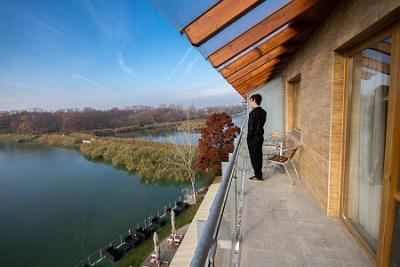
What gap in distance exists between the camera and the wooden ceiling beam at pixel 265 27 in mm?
1940

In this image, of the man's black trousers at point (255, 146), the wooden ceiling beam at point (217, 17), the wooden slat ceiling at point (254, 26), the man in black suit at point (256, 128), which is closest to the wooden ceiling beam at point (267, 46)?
the wooden slat ceiling at point (254, 26)

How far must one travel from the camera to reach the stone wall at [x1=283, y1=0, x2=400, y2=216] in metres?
1.81

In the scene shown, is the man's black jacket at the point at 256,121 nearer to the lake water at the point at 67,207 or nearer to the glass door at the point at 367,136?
the glass door at the point at 367,136

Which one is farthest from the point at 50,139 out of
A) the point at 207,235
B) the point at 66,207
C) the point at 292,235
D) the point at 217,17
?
the point at 207,235

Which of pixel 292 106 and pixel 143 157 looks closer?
pixel 292 106

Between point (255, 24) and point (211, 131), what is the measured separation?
18947 mm

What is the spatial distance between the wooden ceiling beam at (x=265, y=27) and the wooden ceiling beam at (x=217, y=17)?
71 centimetres

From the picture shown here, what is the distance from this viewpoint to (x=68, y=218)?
52.8ft

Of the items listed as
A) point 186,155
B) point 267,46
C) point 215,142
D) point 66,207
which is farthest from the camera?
point 186,155

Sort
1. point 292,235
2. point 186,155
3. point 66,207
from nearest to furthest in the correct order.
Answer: point 292,235 → point 66,207 → point 186,155

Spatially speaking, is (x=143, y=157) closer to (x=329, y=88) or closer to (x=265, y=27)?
(x=329, y=88)

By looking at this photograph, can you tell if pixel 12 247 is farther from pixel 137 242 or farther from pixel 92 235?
pixel 137 242

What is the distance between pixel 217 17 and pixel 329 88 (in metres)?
1.84

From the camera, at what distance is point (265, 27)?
83.3 inches
